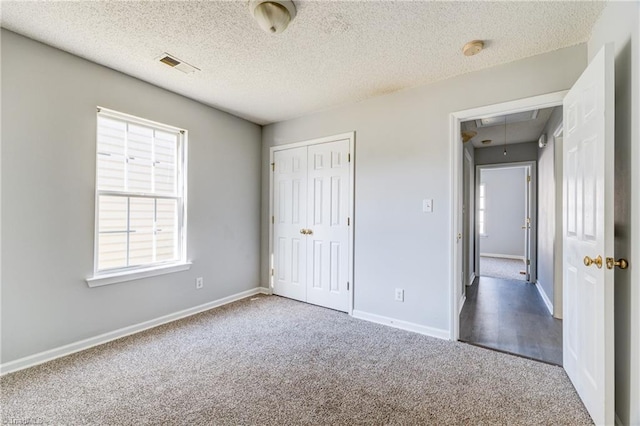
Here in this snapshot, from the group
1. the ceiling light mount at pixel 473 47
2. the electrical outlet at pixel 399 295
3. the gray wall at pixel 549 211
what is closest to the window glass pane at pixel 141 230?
the electrical outlet at pixel 399 295

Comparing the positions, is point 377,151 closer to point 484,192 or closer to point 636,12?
point 636,12

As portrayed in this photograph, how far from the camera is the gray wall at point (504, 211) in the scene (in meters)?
7.53

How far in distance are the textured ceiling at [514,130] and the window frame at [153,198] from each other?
3.45 metres

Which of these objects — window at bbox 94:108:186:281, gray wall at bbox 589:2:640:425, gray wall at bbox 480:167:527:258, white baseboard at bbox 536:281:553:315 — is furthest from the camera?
gray wall at bbox 480:167:527:258

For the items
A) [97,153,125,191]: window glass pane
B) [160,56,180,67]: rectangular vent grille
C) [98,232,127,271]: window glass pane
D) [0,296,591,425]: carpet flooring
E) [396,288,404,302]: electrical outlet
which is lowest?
[0,296,591,425]: carpet flooring

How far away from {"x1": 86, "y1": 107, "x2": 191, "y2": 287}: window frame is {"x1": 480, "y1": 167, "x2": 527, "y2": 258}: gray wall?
25.1ft

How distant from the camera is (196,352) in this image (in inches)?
93.4

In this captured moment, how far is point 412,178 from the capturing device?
288cm

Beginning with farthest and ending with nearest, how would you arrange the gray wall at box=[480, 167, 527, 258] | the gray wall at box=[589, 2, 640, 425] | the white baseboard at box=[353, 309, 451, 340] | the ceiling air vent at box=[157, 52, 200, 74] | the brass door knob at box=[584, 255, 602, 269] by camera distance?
the gray wall at box=[480, 167, 527, 258] < the white baseboard at box=[353, 309, 451, 340] < the ceiling air vent at box=[157, 52, 200, 74] < the brass door knob at box=[584, 255, 602, 269] < the gray wall at box=[589, 2, 640, 425]

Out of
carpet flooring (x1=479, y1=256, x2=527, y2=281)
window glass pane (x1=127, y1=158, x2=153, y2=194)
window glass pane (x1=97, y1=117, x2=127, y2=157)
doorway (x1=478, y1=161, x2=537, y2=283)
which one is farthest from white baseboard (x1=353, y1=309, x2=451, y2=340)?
doorway (x1=478, y1=161, x2=537, y2=283)

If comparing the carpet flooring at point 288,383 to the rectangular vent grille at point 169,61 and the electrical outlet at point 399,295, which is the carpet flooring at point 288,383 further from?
the rectangular vent grille at point 169,61

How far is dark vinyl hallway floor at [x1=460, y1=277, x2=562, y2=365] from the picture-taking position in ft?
8.20

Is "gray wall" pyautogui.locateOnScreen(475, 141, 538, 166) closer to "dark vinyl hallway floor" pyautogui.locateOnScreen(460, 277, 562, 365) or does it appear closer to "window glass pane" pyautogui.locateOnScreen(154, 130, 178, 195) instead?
"dark vinyl hallway floor" pyautogui.locateOnScreen(460, 277, 562, 365)

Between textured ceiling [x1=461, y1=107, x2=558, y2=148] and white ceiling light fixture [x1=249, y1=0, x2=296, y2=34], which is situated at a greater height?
textured ceiling [x1=461, y1=107, x2=558, y2=148]
